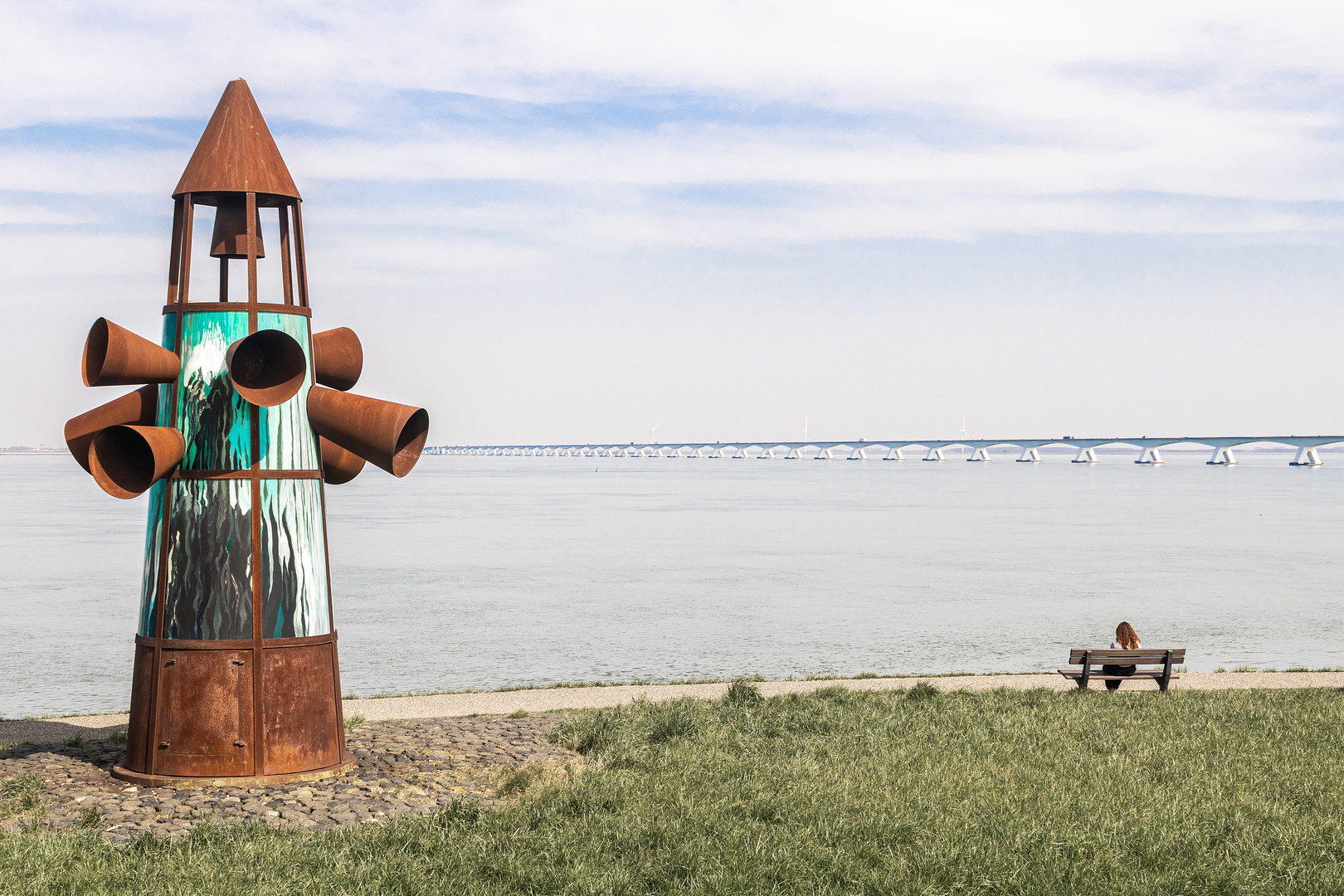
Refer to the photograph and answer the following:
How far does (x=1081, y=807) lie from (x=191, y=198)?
8.07 meters

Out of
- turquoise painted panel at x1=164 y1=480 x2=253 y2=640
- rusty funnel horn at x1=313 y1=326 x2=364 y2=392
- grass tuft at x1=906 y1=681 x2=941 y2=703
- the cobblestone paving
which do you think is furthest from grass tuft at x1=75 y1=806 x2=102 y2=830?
grass tuft at x1=906 y1=681 x2=941 y2=703

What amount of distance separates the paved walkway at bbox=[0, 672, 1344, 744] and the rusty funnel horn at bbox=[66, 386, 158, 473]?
10.6ft

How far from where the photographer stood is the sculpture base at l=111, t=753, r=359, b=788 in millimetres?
8961

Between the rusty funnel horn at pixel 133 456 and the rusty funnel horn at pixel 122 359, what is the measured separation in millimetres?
376

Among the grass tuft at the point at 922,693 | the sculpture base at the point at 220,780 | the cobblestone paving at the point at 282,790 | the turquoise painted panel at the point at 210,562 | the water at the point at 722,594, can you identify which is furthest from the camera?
the water at the point at 722,594

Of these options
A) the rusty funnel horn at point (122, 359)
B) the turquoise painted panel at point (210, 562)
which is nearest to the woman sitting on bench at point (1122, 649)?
the turquoise painted panel at point (210, 562)

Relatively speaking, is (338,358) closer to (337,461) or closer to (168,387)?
(337,461)

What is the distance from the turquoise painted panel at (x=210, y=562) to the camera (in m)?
9.15

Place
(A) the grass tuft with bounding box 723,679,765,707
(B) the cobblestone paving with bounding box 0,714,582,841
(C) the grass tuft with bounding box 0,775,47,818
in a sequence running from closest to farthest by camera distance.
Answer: (B) the cobblestone paving with bounding box 0,714,582,841 < (C) the grass tuft with bounding box 0,775,47,818 < (A) the grass tuft with bounding box 723,679,765,707

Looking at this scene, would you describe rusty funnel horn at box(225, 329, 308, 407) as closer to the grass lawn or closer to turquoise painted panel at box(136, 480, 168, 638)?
turquoise painted panel at box(136, 480, 168, 638)

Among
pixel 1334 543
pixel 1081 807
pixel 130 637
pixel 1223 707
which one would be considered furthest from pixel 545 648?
pixel 1334 543

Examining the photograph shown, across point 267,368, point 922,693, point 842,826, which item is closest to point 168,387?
point 267,368

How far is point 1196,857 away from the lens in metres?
7.33

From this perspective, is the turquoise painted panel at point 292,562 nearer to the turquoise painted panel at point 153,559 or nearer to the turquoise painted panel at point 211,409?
the turquoise painted panel at point 211,409
